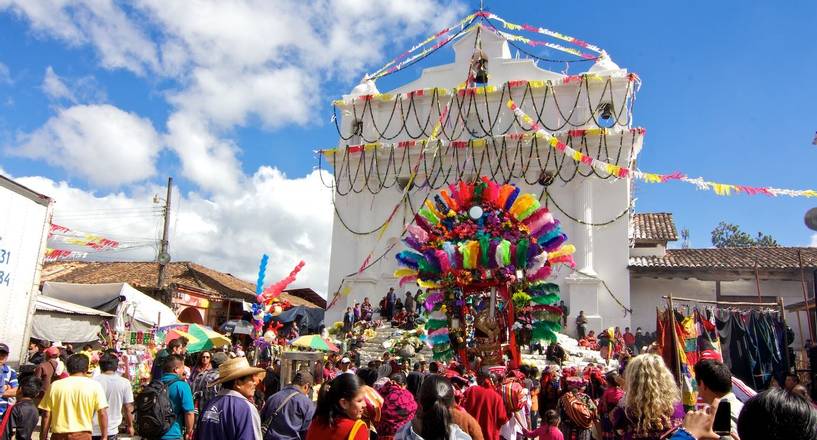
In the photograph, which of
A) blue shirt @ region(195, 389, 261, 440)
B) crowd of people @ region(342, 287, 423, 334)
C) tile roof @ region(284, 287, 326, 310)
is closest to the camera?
blue shirt @ region(195, 389, 261, 440)

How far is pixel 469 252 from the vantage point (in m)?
13.0

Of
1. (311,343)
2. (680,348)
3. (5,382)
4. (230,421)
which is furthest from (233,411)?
(311,343)

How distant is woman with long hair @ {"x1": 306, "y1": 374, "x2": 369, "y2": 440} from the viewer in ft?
12.4

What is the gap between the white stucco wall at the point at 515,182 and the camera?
2488 cm

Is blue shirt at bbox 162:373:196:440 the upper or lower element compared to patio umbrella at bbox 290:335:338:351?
lower

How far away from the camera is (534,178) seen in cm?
2630

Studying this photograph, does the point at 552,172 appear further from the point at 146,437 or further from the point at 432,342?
the point at 146,437

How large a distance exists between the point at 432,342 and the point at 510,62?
17818 mm

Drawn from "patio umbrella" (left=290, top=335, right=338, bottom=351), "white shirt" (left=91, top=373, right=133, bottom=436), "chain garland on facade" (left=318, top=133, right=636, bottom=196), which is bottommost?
"white shirt" (left=91, top=373, right=133, bottom=436)

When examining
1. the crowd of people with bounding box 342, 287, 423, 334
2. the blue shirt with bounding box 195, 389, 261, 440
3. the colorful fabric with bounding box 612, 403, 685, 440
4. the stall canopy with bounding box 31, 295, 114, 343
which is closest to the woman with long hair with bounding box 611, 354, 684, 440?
the colorful fabric with bounding box 612, 403, 685, 440

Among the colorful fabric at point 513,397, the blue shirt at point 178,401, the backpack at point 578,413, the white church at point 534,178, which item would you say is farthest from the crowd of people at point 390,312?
the blue shirt at point 178,401

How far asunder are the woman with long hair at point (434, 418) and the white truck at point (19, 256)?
8.57 m

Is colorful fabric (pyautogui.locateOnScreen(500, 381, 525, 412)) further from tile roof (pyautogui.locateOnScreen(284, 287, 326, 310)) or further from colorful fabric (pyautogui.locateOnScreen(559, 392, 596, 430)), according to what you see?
tile roof (pyautogui.locateOnScreen(284, 287, 326, 310))

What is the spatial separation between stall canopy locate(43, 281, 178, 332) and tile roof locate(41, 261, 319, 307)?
8.68 metres
